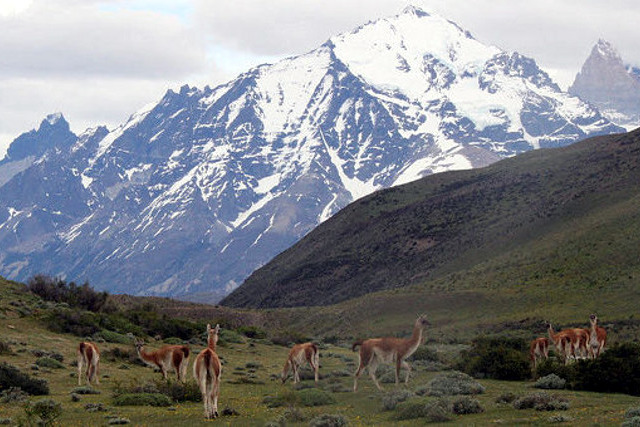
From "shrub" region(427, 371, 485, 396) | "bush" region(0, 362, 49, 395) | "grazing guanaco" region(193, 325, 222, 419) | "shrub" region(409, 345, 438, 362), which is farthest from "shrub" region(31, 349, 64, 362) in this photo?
"shrub" region(427, 371, 485, 396)

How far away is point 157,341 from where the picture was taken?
54.4 meters

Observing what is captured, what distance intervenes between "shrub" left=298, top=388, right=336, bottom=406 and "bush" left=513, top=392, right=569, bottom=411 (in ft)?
22.8

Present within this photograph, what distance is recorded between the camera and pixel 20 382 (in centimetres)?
3262

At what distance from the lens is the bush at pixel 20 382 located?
32406 mm

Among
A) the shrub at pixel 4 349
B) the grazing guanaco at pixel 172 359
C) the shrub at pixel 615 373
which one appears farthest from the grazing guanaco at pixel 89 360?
the shrub at pixel 615 373

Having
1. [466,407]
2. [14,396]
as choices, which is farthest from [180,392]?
[466,407]

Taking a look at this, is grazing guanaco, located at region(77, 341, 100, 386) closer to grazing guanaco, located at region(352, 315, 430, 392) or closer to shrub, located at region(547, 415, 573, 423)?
grazing guanaco, located at region(352, 315, 430, 392)

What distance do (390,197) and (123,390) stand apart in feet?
511

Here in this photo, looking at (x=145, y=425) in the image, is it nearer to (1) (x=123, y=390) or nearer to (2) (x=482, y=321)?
(1) (x=123, y=390)

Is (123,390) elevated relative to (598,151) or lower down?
lower down

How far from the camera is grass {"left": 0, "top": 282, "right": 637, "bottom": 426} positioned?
25.6 metres

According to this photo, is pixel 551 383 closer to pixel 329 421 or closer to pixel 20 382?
pixel 329 421

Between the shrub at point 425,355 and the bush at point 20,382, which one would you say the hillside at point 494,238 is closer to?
the shrub at point 425,355

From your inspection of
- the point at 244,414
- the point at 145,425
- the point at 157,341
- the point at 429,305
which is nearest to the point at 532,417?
the point at 244,414
